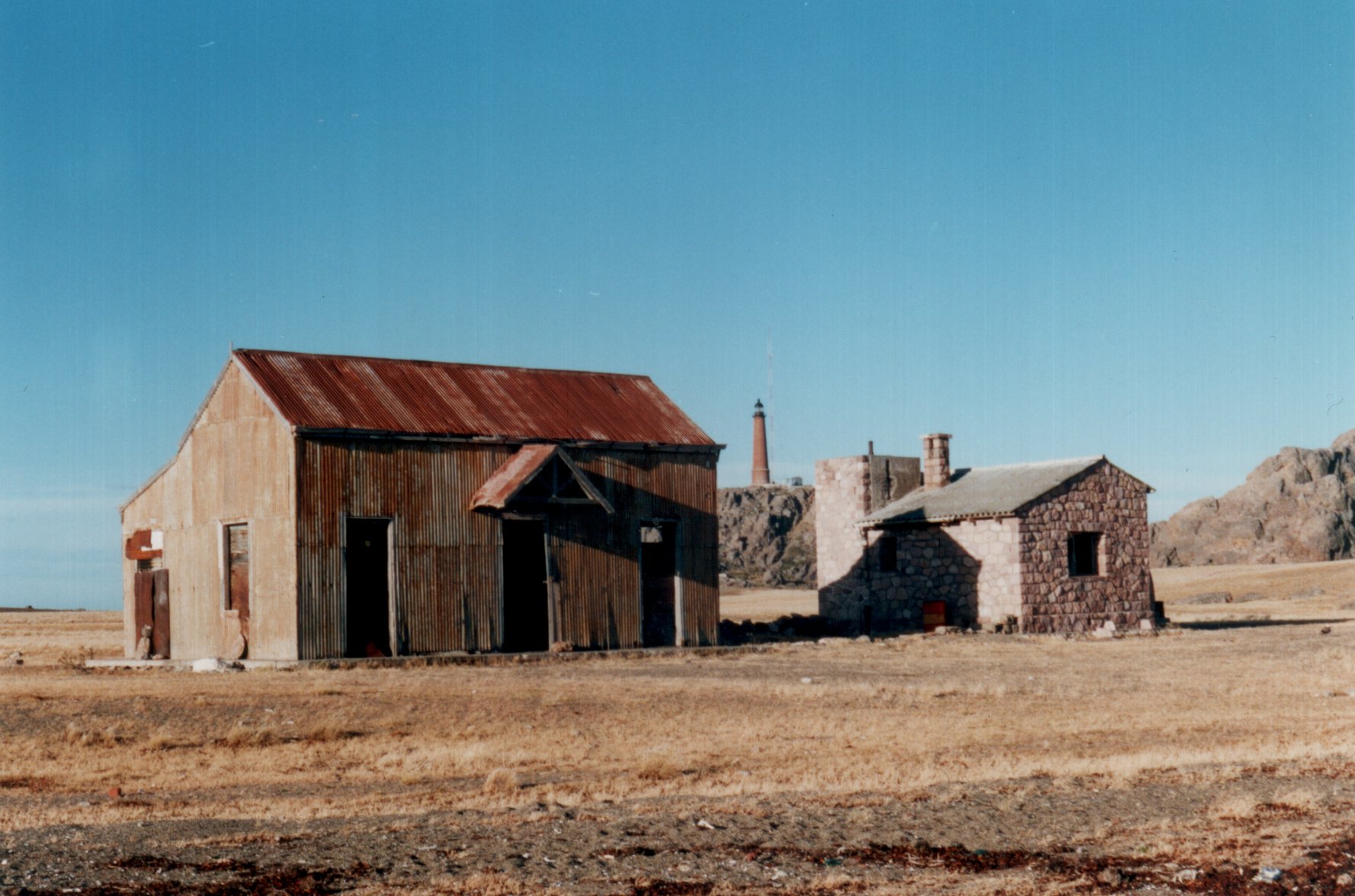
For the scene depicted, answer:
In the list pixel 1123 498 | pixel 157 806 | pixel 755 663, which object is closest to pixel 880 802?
pixel 157 806

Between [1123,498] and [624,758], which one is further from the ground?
[1123,498]

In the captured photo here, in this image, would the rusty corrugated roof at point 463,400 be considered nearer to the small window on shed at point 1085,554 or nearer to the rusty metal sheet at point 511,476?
the rusty metal sheet at point 511,476

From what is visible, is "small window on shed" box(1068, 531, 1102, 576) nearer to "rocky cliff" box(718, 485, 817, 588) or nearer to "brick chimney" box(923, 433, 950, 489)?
"brick chimney" box(923, 433, 950, 489)

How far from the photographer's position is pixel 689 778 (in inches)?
583

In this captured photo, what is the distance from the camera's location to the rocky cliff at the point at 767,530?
11194 cm

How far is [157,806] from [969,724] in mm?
9757

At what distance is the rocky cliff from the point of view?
111938 mm

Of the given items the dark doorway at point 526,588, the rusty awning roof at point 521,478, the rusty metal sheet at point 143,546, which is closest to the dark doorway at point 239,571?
the rusty metal sheet at point 143,546

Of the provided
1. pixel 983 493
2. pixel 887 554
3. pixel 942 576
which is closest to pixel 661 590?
pixel 942 576

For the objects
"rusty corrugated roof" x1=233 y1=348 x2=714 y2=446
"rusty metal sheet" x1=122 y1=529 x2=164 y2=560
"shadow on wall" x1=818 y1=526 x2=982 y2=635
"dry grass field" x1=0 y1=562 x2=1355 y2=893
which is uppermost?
"rusty corrugated roof" x1=233 y1=348 x2=714 y2=446

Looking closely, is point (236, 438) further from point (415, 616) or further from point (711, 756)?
point (711, 756)

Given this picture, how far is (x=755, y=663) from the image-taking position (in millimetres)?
29641

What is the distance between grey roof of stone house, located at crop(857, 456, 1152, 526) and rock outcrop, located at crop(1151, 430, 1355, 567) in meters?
45.0

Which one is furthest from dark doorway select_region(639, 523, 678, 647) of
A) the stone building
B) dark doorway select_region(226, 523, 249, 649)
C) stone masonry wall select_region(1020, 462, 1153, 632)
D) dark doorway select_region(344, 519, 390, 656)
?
stone masonry wall select_region(1020, 462, 1153, 632)
